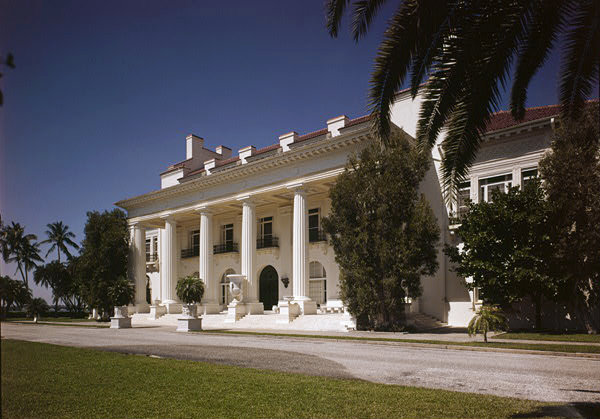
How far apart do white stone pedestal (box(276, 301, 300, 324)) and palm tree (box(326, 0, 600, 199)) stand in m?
21.4

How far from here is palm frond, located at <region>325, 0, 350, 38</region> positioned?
7543mm

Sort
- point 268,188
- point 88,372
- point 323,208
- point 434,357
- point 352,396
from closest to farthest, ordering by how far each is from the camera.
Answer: point 352,396 → point 88,372 → point 434,357 → point 268,188 → point 323,208

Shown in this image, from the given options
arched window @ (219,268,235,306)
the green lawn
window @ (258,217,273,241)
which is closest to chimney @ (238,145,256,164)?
window @ (258,217,273,241)

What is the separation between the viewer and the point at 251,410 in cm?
597

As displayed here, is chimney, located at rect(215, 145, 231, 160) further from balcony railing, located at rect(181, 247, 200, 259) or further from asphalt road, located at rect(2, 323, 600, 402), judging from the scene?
asphalt road, located at rect(2, 323, 600, 402)

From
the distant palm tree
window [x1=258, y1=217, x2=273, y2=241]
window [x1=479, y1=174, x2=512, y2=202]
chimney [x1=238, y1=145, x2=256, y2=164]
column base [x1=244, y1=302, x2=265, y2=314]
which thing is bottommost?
column base [x1=244, y1=302, x2=265, y2=314]

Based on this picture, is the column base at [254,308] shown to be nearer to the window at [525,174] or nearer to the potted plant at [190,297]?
the potted plant at [190,297]

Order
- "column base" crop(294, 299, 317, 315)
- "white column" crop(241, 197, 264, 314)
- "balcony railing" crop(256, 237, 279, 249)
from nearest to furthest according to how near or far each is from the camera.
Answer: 1. "column base" crop(294, 299, 317, 315)
2. "white column" crop(241, 197, 264, 314)
3. "balcony railing" crop(256, 237, 279, 249)

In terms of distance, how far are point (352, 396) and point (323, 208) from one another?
28.1 meters

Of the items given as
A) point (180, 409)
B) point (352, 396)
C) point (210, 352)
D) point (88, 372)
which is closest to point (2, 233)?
point (180, 409)

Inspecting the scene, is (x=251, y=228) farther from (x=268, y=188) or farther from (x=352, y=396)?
(x=352, y=396)

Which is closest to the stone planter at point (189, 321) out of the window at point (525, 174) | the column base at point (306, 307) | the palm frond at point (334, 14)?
the column base at point (306, 307)

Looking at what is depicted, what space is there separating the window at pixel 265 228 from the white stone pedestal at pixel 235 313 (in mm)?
7724

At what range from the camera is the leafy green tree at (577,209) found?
19.2 meters
